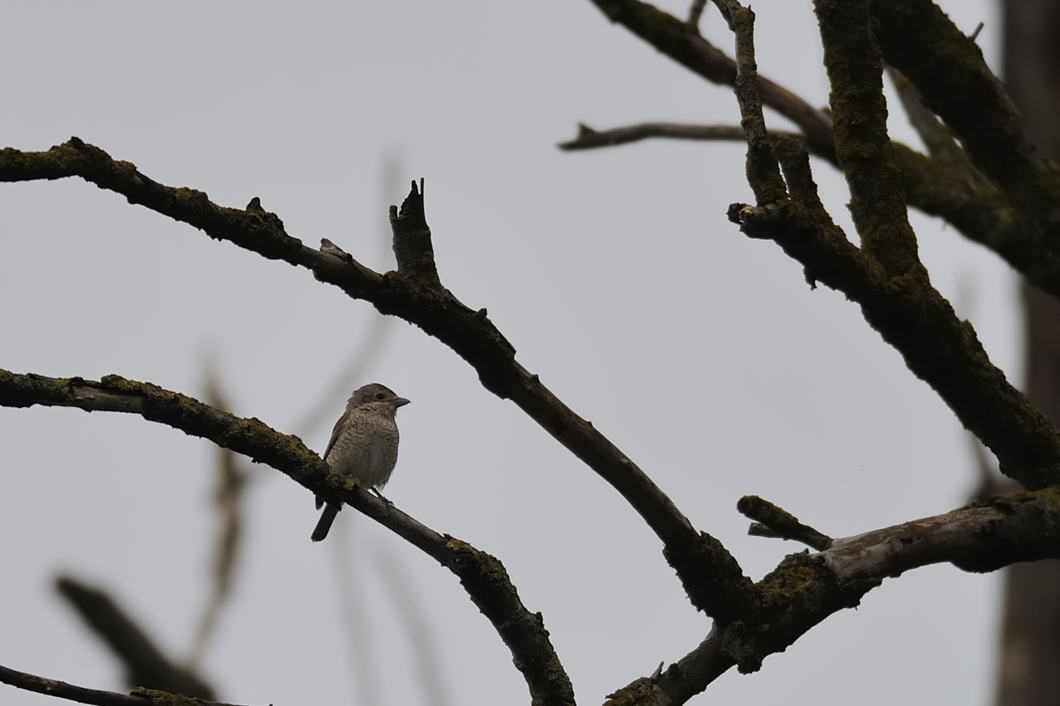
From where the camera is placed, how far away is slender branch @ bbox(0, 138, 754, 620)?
3.56 metres

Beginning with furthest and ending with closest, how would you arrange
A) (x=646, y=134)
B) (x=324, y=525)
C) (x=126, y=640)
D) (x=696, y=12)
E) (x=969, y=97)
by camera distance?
(x=324, y=525) < (x=646, y=134) < (x=696, y=12) < (x=969, y=97) < (x=126, y=640)

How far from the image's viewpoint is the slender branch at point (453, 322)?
3562 millimetres

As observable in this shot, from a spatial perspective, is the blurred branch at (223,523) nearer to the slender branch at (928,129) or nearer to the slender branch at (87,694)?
the slender branch at (87,694)

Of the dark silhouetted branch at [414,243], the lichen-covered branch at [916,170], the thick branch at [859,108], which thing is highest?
the lichen-covered branch at [916,170]

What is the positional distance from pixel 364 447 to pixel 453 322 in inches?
212

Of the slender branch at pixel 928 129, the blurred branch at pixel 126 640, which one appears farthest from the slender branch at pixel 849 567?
the slender branch at pixel 928 129

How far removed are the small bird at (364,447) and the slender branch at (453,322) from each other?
4.91 meters

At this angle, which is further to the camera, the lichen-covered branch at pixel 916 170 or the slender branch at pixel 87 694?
the lichen-covered branch at pixel 916 170

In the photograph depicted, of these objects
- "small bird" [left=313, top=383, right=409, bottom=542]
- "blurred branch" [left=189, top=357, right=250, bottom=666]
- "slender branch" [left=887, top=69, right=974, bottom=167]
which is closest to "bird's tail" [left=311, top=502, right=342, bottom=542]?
"small bird" [left=313, top=383, right=409, bottom=542]

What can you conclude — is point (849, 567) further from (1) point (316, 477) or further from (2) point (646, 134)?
(2) point (646, 134)

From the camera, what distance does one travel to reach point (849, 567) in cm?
445

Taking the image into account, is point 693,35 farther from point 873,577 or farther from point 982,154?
point 873,577

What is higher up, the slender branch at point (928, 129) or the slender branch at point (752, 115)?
the slender branch at point (928, 129)

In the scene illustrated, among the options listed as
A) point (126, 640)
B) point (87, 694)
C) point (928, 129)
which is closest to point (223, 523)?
point (126, 640)
